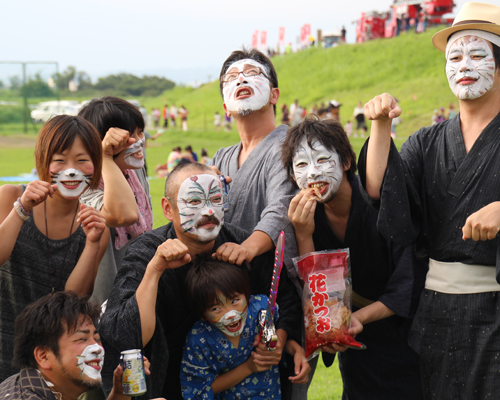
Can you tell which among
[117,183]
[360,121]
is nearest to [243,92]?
[117,183]

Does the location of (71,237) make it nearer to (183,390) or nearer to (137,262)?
(137,262)

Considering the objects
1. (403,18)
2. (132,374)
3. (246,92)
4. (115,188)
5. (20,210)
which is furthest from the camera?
(403,18)

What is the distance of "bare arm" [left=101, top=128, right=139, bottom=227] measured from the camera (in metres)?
3.51

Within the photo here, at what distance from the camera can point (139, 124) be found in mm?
3818

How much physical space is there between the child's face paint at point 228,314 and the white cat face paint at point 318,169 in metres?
0.78

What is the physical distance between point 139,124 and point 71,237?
100 centimetres

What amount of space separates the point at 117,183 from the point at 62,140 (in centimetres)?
54

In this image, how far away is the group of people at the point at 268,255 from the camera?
281 centimetres

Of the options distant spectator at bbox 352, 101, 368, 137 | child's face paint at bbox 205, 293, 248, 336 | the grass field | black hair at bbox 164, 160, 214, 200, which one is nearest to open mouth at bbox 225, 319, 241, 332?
child's face paint at bbox 205, 293, 248, 336

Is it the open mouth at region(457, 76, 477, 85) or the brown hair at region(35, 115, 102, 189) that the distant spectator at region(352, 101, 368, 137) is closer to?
the open mouth at region(457, 76, 477, 85)

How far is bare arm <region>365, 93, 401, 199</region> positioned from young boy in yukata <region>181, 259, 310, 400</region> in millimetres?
869

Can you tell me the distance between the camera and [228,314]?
2.90 m

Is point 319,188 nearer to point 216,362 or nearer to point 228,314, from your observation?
point 228,314

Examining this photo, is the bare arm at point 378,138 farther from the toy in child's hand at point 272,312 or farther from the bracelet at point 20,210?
the bracelet at point 20,210
